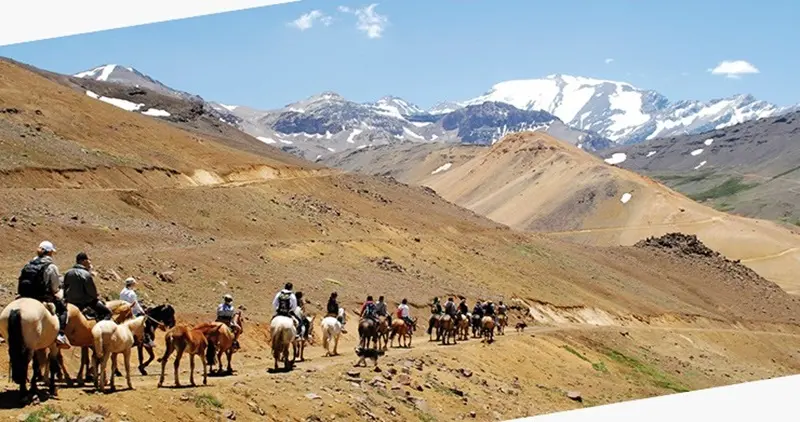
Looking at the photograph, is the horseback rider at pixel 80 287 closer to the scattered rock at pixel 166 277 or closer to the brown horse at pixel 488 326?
the scattered rock at pixel 166 277

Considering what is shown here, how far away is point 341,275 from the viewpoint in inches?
1724

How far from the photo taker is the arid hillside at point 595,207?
118625 millimetres

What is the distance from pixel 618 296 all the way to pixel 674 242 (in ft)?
99.7

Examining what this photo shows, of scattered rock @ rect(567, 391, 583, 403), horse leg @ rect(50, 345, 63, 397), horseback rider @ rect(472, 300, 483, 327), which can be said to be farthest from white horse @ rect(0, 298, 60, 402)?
horseback rider @ rect(472, 300, 483, 327)

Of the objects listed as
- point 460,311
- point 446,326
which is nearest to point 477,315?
point 460,311

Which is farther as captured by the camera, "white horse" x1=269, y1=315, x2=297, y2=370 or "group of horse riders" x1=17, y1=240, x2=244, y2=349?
"white horse" x1=269, y1=315, x2=297, y2=370

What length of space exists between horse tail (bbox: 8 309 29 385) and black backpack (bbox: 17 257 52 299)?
54cm

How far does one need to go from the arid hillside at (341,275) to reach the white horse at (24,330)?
68 centimetres

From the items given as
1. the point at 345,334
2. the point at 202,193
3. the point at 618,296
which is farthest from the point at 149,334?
the point at 618,296

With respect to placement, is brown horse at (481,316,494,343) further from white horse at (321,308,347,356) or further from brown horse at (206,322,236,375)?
brown horse at (206,322,236,375)

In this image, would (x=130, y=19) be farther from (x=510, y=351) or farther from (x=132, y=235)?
(x=132, y=235)

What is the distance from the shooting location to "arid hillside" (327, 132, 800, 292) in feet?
389

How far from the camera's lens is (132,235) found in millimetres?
40469

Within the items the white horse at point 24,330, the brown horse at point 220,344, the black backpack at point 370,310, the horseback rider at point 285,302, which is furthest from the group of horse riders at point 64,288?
the black backpack at point 370,310
